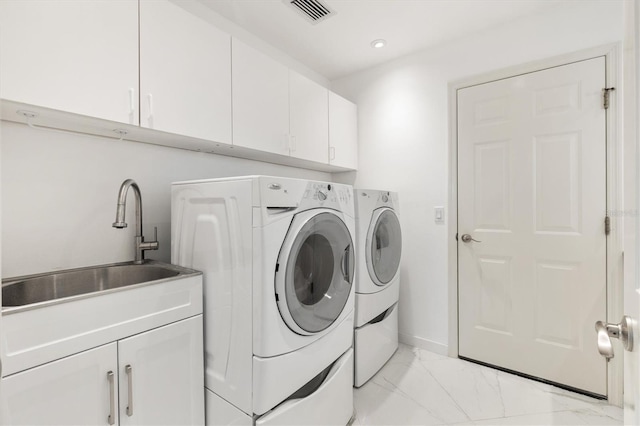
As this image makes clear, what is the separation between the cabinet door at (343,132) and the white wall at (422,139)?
81 millimetres

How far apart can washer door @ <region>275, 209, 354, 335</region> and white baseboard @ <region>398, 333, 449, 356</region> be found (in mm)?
1283

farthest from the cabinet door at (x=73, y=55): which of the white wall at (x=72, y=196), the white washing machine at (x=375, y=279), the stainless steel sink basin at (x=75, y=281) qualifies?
the white washing machine at (x=375, y=279)

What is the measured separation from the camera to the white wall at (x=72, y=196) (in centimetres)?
134

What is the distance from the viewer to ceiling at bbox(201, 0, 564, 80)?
1.99 m

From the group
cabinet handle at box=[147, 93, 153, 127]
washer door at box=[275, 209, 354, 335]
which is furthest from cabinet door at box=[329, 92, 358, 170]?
cabinet handle at box=[147, 93, 153, 127]

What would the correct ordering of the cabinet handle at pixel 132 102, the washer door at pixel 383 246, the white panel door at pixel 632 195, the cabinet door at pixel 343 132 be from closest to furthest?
1. the white panel door at pixel 632 195
2. the cabinet handle at pixel 132 102
3. the washer door at pixel 383 246
4. the cabinet door at pixel 343 132

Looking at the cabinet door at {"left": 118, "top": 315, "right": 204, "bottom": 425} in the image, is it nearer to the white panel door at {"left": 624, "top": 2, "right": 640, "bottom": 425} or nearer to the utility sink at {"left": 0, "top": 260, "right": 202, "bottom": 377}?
the utility sink at {"left": 0, "top": 260, "right": 202, "bottom": 377}

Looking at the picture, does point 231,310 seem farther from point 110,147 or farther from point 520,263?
point 520,263

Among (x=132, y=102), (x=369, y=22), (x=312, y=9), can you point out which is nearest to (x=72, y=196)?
(x=132, y=102)

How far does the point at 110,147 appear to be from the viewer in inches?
64.1

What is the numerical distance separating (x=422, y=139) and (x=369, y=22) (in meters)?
0.97

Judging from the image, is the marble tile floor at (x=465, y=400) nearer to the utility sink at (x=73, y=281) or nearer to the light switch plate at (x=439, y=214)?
the light switch plate at (x=439, y=214)

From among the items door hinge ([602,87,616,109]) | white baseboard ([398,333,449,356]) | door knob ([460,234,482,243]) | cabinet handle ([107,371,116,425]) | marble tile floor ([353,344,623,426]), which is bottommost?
marble tile floor ([353,344,623,426])

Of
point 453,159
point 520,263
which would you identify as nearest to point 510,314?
point 520,263
